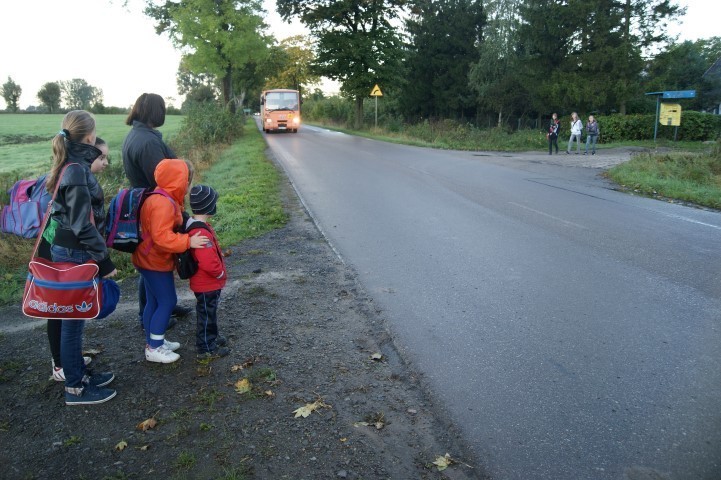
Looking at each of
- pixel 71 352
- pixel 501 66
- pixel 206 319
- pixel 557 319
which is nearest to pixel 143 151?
pixel 206 319

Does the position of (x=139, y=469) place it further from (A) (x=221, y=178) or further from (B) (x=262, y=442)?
(A) (x=221, y=178)

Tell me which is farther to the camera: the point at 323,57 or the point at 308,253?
the point at 323,57

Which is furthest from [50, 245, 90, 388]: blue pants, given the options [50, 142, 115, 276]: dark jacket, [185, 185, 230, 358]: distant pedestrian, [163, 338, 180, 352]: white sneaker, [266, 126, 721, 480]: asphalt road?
[266, 126, 721, 480]: asphalt road

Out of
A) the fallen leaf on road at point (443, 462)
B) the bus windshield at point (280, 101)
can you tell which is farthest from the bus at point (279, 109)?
Answer: the fallen leaf on road at point (443, 462)

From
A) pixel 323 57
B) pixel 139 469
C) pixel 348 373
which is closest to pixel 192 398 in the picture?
pixel 139 469

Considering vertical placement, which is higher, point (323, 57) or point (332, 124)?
point (323, 57)

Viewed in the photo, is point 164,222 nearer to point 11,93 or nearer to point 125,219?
point 125,219

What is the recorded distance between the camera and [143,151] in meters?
4.43

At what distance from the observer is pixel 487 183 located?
13508mm

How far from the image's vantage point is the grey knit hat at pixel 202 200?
3979 millimetres

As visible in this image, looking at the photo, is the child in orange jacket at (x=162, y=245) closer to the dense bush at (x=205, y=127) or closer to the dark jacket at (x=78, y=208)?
the dark jacket at (x=78, y=208)

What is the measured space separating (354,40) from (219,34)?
1153 cm

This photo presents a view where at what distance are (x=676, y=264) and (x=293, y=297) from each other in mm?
4722

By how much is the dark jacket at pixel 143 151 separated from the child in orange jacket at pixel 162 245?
0.61 metres
